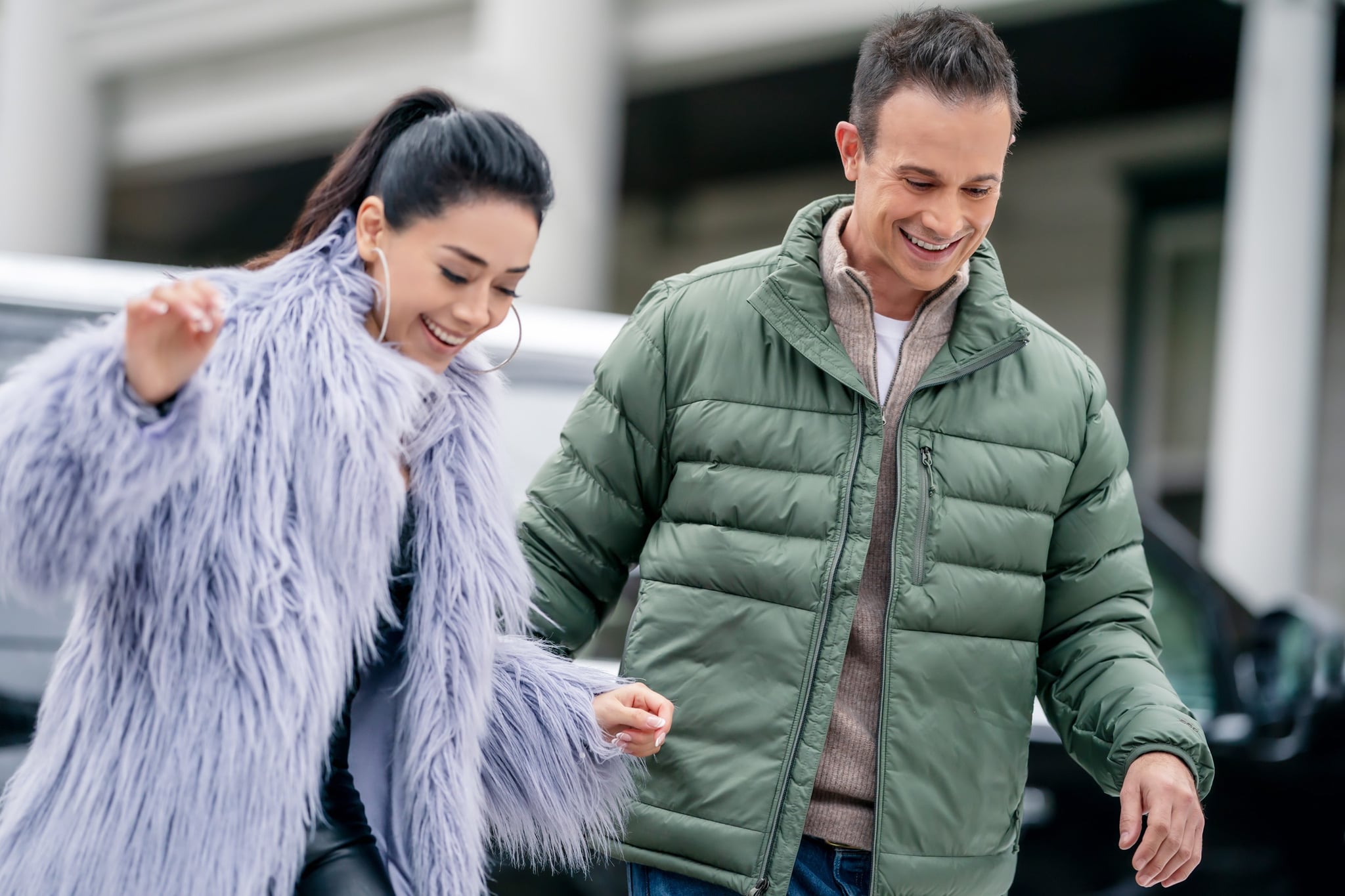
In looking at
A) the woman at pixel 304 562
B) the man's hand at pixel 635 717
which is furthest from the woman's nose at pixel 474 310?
the man's hand at pixel 635 717

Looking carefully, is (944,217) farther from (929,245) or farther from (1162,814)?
(1162,814)

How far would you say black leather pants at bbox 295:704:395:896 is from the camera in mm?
1571

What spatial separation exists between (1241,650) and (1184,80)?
613cm

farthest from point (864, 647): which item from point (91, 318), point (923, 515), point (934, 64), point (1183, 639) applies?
point (1183, 639)

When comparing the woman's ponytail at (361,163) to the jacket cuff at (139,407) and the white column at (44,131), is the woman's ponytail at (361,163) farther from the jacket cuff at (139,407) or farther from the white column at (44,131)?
the white column at (44,131)

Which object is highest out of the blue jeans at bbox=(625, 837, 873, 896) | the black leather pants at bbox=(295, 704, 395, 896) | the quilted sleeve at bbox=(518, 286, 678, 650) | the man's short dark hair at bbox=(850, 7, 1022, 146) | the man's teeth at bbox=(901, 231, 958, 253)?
the man's short dark hair at bbox=(850, 7, 1022, 146)

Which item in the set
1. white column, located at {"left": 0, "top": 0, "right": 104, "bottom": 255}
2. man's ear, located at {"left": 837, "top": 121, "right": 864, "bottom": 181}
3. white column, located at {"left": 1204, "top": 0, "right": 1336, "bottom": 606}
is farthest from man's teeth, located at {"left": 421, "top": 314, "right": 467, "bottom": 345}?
white column, located at {"left": 0, "top": 0, "right": 104, "bottom": 255}

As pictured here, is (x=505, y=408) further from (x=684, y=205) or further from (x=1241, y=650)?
(x=684, y=205)

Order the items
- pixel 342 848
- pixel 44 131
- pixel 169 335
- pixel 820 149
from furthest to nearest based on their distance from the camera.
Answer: pixel 44 131, pixel 820 149, pixel 342 848, pixel 169 335

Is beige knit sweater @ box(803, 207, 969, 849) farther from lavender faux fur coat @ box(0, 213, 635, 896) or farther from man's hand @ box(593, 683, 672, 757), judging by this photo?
lavender faux fur coat @ box(0, 213, 635, 896)

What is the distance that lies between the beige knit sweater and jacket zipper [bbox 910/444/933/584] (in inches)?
1.4

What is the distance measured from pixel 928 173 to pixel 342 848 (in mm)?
1099

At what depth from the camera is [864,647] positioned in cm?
188

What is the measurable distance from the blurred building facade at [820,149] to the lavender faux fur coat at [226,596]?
495 centimetres
